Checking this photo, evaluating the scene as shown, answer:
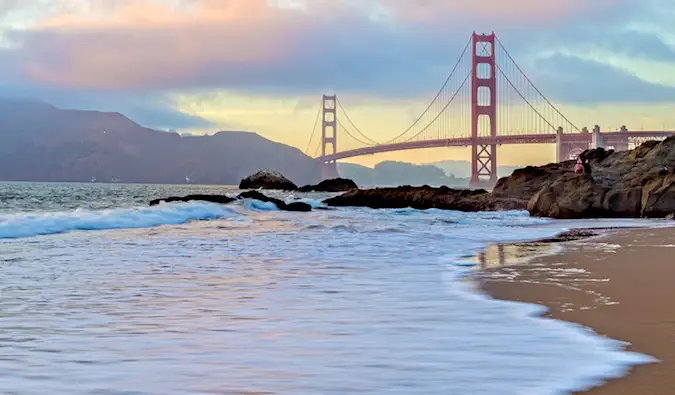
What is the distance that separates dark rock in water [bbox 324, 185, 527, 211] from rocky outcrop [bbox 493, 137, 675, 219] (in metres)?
0.87

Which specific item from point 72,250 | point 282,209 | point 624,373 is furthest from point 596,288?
point 282,209

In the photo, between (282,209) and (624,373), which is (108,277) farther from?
(282,209)

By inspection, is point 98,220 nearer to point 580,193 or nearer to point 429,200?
point 580,193

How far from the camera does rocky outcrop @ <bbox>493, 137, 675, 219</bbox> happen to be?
18.2 m

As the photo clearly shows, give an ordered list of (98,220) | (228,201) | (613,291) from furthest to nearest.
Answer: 1. (228,201)
2. (98,220)
3. (613,291)

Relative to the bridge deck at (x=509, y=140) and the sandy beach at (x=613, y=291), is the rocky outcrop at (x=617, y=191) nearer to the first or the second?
the sandy beach at (x=613, y=291)

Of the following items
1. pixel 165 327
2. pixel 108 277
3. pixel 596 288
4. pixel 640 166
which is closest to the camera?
pixel 165 327

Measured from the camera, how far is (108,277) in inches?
255

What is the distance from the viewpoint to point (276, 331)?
4012 mm

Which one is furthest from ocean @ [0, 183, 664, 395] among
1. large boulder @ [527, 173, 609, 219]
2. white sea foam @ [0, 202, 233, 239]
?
large boulder @ [527, 173, 609, 219]

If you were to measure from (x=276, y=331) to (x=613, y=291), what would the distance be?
252cm

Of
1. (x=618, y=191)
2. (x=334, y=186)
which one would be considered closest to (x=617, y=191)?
(x=618, y=191)

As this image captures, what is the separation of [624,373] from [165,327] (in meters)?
2.26

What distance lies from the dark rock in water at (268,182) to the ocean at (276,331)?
5549 centimetres
